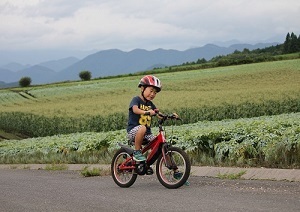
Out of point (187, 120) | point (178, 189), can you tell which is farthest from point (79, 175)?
point (187, 120)

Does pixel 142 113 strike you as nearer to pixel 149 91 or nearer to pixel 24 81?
pixel 149 91

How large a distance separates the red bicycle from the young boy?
15 centimetres

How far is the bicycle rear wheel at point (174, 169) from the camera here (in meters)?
8.43

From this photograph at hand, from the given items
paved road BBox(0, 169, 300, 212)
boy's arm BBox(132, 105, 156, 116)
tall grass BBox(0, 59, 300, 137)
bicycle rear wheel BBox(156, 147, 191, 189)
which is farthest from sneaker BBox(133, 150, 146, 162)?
tall grass BBox(0, 59, 300, 137)

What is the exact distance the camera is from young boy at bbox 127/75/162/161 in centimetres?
899

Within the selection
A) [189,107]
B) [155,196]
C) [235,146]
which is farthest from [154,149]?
[189,107]

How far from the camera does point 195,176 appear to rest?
403 inches

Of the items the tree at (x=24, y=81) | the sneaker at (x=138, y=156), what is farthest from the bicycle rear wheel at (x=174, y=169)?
the tree at (x=24, y=81)

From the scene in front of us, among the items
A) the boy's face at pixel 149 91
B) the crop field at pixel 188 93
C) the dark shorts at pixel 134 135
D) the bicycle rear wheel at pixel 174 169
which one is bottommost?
the bicycle rear wheel at pixel 174 169

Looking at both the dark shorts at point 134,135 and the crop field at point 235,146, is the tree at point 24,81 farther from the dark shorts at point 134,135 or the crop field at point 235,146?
the dark shorts at point 134,135

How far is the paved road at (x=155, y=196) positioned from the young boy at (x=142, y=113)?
817mm

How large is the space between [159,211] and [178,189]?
74.4 inches

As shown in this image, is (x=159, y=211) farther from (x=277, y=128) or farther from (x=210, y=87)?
(x=210, y=87)

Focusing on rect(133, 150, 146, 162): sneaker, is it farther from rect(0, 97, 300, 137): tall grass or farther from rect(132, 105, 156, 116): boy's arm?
rect(0, 97, 300, 137): tall grass
